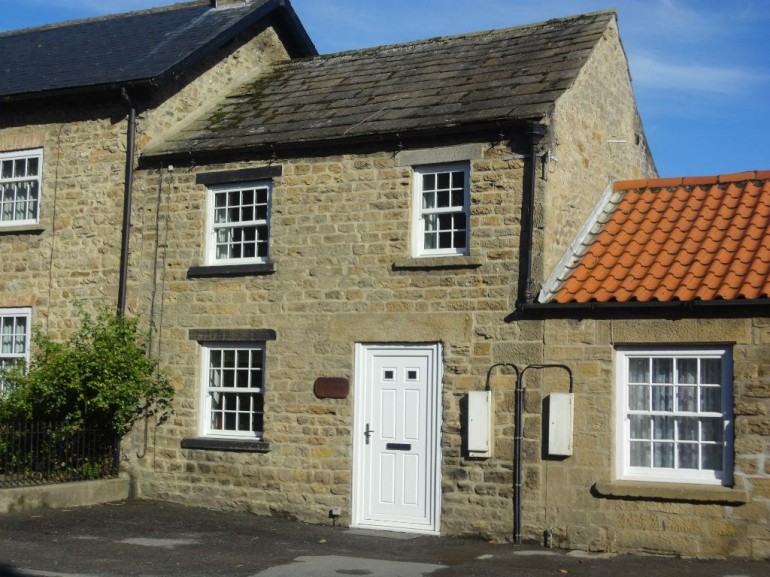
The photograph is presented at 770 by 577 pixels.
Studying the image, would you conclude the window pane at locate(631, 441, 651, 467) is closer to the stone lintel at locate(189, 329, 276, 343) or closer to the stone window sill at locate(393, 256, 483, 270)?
the stone window sill at locate(393, 256, 483, 270)

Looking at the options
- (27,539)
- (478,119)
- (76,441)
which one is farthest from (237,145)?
(27,539)

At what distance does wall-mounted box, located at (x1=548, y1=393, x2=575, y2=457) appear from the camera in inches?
500

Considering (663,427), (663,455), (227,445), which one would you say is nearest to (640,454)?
(663,455)

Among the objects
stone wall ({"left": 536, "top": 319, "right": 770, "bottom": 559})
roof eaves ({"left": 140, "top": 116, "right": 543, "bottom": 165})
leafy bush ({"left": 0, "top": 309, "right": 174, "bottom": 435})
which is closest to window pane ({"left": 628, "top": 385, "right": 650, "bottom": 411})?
stone wall ({"left": 536, "top": 319, "right": 770, "bottom": 559})

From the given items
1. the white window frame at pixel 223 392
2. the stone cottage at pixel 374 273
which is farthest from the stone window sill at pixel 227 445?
the white window frame at pixel 223 392

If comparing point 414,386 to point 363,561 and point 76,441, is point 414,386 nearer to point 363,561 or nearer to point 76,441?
point 363,561

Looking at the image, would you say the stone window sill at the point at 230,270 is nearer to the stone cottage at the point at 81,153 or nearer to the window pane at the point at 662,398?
the stone cottage at the point at 81,153

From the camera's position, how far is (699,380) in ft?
40.6

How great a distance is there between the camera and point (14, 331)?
685 inches

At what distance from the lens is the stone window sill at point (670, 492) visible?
11788 mm

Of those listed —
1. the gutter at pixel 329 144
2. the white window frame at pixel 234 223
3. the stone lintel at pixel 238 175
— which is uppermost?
the gutter at pixel 329 144

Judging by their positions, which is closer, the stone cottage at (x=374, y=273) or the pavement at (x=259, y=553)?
the pavement at (x=259, y=553)

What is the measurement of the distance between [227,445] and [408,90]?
5.87 meters

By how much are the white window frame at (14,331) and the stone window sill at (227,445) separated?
347cm
